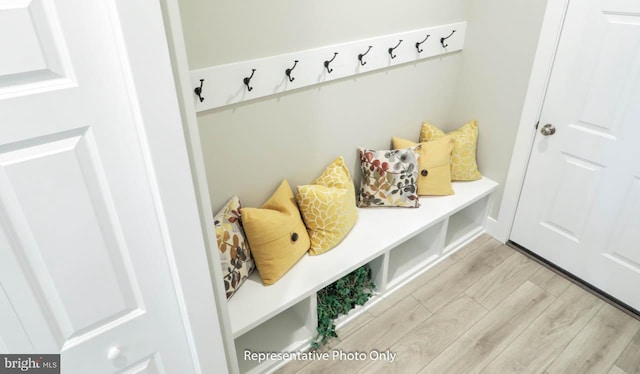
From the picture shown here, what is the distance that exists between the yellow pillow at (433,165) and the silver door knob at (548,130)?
1.61 ft

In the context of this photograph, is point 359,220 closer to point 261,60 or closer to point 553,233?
point 261,60

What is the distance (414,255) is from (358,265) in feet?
2.03

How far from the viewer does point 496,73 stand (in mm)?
2227

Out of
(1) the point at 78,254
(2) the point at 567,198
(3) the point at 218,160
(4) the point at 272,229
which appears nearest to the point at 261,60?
(3) the point at 218,160

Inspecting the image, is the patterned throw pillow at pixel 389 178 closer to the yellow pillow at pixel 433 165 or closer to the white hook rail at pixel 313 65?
A: the yellow pillow at pixel 433 165

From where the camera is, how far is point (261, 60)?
1.55 m

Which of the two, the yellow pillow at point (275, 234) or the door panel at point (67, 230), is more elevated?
the door panel at point (67, 230)

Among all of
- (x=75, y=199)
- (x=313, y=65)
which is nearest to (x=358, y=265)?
(x=313, y=65)

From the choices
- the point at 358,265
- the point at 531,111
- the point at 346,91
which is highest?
the point at 346,91

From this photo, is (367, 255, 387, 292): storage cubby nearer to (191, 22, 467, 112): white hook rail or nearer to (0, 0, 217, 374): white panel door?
(191, 22, 467, 112): white hook rail

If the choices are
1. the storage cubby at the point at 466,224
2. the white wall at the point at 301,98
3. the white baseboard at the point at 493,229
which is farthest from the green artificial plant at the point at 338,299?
the white baseboard at the point at 493,229

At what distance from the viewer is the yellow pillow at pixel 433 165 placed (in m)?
2.24

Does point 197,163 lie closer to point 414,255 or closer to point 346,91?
point 346,91

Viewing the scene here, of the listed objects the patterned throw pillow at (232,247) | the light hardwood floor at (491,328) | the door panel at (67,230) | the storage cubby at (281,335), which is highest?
the door panel at (67,230)
